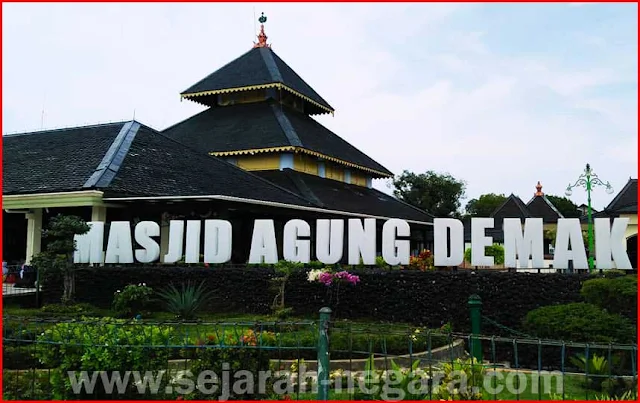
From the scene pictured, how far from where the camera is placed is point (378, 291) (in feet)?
41.7

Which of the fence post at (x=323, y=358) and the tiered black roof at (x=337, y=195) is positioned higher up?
the tiered black roof at (x=337, y=195)

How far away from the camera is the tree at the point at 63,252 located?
13.7 m

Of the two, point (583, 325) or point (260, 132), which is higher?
point (260, 132)

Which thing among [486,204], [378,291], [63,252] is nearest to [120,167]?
[63,252]

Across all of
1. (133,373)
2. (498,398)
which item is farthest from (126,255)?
(498,398)

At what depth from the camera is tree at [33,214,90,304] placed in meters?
13.7

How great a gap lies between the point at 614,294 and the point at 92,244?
12.1 m

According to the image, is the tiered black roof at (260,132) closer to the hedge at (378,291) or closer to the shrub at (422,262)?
the shrub at (422,262)

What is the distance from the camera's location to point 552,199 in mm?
67438

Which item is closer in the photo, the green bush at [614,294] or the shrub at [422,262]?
the green bush at [614,294]

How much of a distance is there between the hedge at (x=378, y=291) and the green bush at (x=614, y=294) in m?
1.03

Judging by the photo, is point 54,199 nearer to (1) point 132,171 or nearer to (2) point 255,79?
(1) point 132,171

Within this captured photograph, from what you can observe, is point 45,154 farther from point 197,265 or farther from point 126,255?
point 197,265

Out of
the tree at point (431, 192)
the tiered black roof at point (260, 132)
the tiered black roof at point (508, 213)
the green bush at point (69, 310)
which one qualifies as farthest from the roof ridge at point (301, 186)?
the tree at point (431, 192)
